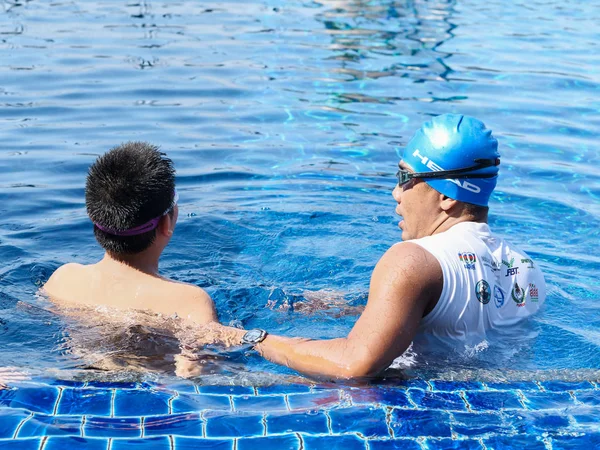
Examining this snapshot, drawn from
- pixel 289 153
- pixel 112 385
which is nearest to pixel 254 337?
pixel 112 385

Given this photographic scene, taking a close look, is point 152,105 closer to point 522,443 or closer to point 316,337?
point 316,337

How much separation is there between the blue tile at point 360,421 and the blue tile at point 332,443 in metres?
0.05

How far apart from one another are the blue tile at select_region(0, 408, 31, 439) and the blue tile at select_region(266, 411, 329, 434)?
986mm

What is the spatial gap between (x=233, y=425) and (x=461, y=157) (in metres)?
1.60

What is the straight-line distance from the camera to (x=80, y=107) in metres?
9.79

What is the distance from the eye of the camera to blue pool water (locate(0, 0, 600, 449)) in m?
4.28

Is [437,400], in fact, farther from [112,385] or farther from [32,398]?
[32,398]

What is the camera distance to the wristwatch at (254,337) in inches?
161

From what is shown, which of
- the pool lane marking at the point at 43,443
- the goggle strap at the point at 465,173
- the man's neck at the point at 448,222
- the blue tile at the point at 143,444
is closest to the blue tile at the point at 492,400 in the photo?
the man's neck at the point at 448,222

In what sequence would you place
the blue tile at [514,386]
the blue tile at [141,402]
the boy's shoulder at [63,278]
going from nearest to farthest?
the blue tile at [141,402] → the blue tile at [514,386] → the boy's shoulder at [63,278]

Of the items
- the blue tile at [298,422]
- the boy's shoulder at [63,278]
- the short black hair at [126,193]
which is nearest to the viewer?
the blue tile at [298,422]

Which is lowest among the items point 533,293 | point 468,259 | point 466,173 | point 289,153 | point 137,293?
point 289,153

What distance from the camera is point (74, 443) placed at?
10.3 feet

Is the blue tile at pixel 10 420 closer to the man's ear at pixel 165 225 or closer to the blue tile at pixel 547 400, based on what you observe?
the man's ear at pixel 165 225
